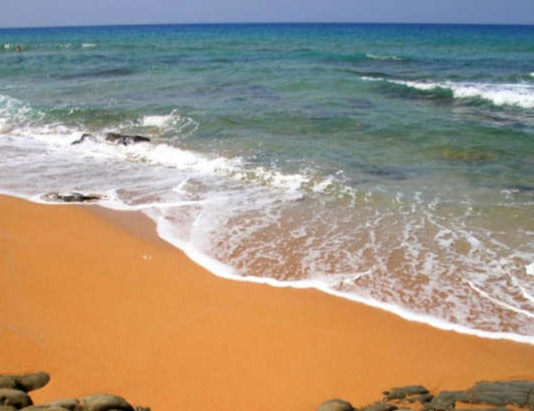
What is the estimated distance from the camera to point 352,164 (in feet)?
37.5

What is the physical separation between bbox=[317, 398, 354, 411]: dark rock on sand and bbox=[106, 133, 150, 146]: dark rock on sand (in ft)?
35.8

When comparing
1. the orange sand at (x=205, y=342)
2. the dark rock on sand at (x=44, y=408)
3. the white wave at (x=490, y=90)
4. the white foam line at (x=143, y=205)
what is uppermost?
the white wave at (x=490, y=90)

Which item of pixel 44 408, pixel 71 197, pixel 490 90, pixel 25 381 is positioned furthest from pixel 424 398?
pixel 490 90

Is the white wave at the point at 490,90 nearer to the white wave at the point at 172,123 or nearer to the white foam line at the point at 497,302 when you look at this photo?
the white wave at the point at 172,123

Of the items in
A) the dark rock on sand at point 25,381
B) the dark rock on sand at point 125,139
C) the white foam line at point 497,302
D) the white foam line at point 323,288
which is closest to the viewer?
the dark rock on sand at point 25,381

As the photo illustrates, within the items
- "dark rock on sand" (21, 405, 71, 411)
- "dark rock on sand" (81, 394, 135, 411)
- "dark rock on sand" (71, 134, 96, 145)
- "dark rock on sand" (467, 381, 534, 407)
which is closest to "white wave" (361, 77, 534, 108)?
"dark rock on sand" (71, 134, 96, 145)

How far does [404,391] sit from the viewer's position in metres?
4.29

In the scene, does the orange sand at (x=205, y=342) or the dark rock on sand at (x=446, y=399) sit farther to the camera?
the orange sand at (x=205, y=342)

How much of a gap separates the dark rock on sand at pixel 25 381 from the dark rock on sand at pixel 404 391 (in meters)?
3.09

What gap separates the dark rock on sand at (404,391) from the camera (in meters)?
4.25

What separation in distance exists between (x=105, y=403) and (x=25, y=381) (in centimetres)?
102

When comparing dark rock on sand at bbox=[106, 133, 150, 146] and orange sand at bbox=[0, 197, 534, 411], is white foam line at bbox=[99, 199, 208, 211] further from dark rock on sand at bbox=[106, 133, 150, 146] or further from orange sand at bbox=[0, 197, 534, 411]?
dark rock on sand at bbox=[106, 133, 150, 146]

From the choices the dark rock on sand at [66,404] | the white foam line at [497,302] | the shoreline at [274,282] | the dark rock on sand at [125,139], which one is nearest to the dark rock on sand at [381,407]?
the shoreline at [274,282]

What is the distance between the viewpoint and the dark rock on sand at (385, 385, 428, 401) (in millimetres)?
4246
